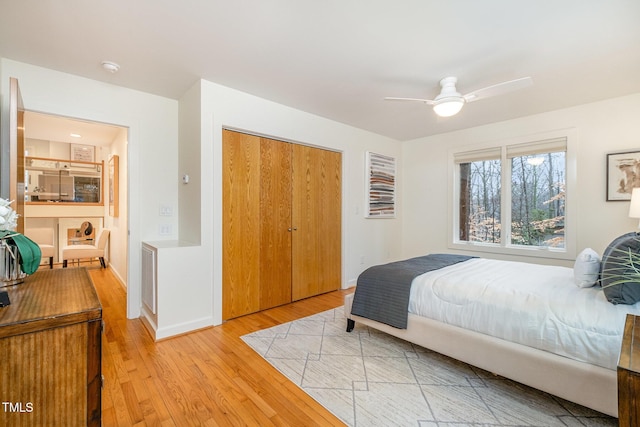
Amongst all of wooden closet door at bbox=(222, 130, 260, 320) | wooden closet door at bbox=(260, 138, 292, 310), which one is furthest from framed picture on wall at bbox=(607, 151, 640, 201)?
wooden closet door at bbox=(222, 130, 260, 320)

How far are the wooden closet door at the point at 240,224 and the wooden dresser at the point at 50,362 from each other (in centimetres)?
184

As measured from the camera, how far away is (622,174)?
10.4 ft

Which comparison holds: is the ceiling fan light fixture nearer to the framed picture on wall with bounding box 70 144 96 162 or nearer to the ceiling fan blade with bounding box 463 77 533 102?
the ceiling fan blade with bounding box 463 77 533 102

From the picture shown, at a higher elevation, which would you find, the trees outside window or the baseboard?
the trees outside window

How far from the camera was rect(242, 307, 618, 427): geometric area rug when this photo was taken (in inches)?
63.1

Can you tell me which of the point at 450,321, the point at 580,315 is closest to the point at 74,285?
the point at 450,321

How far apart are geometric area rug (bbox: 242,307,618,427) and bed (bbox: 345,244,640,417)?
0.53 ft

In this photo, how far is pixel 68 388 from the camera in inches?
42.4

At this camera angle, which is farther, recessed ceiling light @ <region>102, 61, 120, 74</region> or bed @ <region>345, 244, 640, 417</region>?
recessed ceiling light @ <region>102, 61, 120, 74</region>

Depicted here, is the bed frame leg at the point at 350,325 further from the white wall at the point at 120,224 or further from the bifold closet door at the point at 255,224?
the white wall at the point at 120,224

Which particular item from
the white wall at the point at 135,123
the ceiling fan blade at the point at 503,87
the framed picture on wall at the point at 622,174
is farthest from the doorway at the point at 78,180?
the framed picture on wall at the point at 622,174

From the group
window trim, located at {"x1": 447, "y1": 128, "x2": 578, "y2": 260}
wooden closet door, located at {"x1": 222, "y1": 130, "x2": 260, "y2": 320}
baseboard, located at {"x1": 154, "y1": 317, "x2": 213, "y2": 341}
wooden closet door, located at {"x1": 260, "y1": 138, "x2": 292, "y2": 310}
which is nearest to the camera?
baseboard, located at {"x1": 154, "y1": 317, "x2": 213, "y2": 341}

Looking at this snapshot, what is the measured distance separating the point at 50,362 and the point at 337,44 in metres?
2.43

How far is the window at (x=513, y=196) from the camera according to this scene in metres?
3.69
